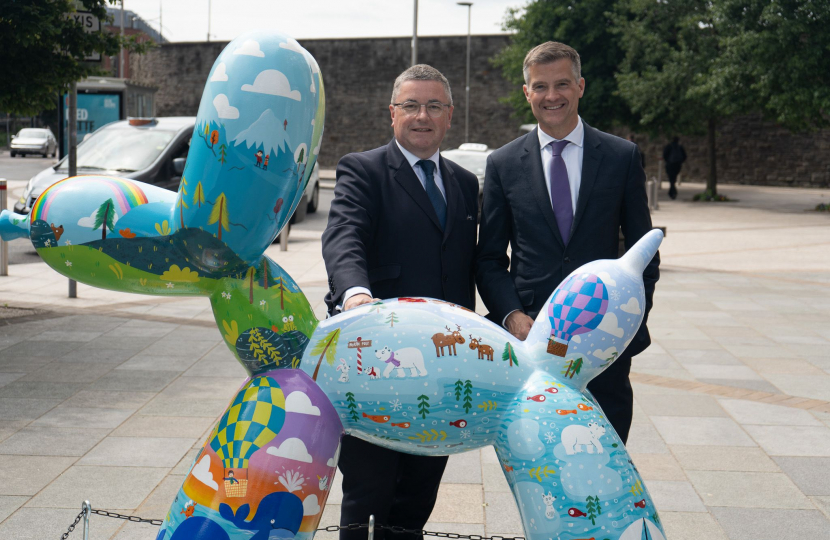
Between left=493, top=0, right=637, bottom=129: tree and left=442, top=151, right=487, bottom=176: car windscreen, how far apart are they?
24.7ft

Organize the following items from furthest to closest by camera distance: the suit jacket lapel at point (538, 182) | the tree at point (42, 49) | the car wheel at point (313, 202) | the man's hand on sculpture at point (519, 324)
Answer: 1. the car wheel at point (313, 202)
2. the tree at point (42, 49)
3. the suit jacket lapel at point (538, 182)
4. the man's hand on sculpture at point (519, 324)

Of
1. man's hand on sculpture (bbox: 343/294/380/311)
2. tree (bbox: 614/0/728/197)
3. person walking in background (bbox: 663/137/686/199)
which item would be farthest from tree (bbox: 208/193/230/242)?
person walking in background (bbox: 663/137/686/199)

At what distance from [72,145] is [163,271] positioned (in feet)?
23.6

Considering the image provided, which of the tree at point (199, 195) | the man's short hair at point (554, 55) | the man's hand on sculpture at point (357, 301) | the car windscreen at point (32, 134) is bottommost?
the man's hand on sculpture at point (357, 301)

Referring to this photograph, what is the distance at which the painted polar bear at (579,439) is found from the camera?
2.01 m

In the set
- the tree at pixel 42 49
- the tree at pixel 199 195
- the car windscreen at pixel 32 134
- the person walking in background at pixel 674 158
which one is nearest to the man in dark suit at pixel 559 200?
the tree at pixel 199 195

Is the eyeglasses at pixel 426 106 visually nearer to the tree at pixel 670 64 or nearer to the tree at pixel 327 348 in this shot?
the tree at pixel 327 348

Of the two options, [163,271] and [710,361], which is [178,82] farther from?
[163,271]

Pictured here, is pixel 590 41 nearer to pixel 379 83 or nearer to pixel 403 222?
pixel 379 83

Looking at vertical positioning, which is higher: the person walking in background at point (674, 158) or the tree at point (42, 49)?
the tree at point (42, 49)

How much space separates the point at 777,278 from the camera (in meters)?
11.0

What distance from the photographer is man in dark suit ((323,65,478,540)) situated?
2.65m

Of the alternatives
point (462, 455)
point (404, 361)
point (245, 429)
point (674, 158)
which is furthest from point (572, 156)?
point (674, 158)

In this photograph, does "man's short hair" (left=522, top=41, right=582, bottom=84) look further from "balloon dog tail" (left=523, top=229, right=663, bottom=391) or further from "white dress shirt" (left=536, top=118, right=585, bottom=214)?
"balloon dog tail" (left=523, top=229, right=663, bottom=391)
